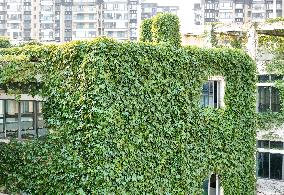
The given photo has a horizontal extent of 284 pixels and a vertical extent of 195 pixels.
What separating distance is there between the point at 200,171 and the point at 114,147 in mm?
4590

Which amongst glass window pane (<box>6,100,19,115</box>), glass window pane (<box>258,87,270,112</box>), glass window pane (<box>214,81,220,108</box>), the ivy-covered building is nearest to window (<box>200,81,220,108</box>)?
glass window pane (<box>214,81,220,108</box>)

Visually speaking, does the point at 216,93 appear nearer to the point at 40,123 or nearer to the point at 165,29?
the point at 165,29

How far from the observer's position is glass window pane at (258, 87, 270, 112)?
24812mm

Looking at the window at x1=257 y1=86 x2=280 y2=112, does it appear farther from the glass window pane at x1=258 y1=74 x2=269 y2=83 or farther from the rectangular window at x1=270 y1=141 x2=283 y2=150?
the rectangular window at x1=270 y1=141 x2=283 y2=150

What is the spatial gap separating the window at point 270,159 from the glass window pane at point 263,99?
1767 millimetres

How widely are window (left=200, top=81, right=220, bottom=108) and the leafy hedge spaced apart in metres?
0.66

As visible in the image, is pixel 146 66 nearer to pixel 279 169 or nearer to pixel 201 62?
pixel 201 62

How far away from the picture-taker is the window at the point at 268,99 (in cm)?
2448

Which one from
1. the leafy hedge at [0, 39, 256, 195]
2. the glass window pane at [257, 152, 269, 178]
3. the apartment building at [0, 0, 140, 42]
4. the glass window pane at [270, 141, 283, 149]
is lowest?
the glass window pane at [257, 152, 269, 178]

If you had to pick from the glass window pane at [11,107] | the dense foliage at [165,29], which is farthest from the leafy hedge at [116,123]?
the dense foliage at [165,29]

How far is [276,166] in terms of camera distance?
24.7 meters

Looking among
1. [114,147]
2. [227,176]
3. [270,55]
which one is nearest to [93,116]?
[114,147]

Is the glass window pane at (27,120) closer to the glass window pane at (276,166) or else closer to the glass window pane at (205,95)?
the glass window pane at (205,95)

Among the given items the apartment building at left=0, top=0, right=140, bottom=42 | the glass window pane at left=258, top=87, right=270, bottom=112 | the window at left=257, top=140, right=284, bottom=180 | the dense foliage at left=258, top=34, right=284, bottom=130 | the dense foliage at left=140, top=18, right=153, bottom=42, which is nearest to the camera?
the dense foliage at left=140, top=18, right=153, bottom=42
